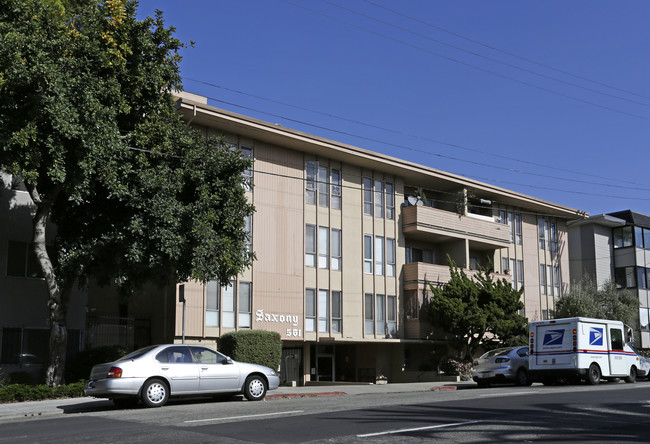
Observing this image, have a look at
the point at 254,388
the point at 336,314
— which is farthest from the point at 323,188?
the point at 254,388

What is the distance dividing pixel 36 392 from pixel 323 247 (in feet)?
53.8

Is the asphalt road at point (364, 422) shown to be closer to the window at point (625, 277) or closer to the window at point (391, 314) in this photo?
the window at point (391, 314)

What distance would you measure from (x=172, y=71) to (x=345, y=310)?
1592 cm

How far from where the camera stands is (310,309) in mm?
31625

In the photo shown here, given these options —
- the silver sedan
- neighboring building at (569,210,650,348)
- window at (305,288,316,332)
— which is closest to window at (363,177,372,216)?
window at (305,288,316,332)

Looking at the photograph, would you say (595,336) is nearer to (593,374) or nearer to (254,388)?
(593,374)

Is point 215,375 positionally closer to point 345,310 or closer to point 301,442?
point 301,442

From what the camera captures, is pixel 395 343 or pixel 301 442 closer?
pixel 301 442

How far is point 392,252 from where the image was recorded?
3556cm

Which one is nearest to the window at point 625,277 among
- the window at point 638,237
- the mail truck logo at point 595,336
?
the window at point 638,237

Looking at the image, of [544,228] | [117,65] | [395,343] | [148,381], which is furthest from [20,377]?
[544,228]

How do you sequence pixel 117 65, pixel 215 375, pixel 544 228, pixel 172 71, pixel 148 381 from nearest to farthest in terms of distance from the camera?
pixel 148 381 → pixel 215 375 → pixel 117 65 → pixel 172 71 → pixel 544 228

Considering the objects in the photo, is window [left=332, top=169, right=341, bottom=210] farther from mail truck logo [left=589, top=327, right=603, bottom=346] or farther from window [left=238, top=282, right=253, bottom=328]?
mail truck logo [left=589, top=327, right=603, bottom=346]

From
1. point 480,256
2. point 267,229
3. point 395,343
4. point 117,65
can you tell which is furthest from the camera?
point 480,256
